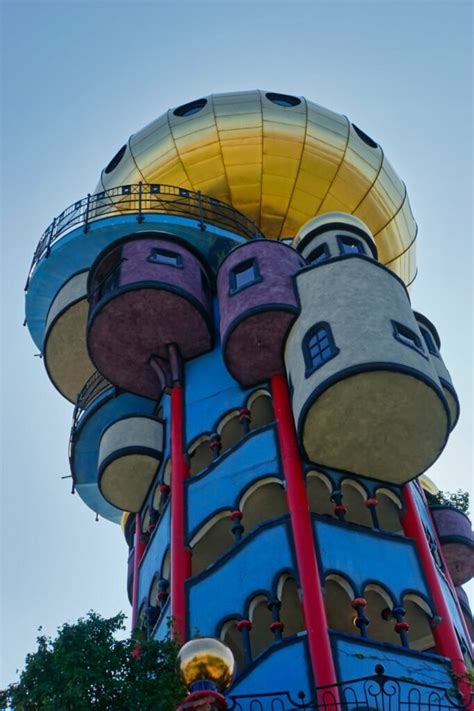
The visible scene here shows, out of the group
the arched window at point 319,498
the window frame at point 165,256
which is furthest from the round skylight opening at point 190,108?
the arched window at point 319,498

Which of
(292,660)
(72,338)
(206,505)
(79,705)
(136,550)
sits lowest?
(79,705)

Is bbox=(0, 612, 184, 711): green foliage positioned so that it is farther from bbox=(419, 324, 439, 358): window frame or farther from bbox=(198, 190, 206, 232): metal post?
bbox=(198, 190, 206, 232): metal post

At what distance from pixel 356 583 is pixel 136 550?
19.3 feet

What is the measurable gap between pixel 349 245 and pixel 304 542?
6.34 m

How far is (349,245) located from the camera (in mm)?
16719

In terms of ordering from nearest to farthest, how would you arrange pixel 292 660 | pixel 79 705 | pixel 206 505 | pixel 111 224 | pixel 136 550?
pixel 79 705, pixel 292 660, pixel 206 505, pixel 136 550, pixel 111 224

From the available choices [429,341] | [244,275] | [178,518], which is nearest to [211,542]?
[178,518]

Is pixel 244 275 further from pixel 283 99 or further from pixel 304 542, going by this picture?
pixel 283 99

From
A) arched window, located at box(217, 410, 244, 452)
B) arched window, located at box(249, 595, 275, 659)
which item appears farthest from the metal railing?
arched window, located at box(217, 410, 244, 452)

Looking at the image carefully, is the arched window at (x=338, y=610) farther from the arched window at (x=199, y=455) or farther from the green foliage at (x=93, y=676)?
the green foliage at (x=93, y=676)

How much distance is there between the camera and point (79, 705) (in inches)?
336

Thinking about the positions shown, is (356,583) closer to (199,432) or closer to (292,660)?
(292,660)

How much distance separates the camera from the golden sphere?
318 inches

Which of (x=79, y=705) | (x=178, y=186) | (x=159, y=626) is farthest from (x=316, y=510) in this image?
(x=178, y=186)
